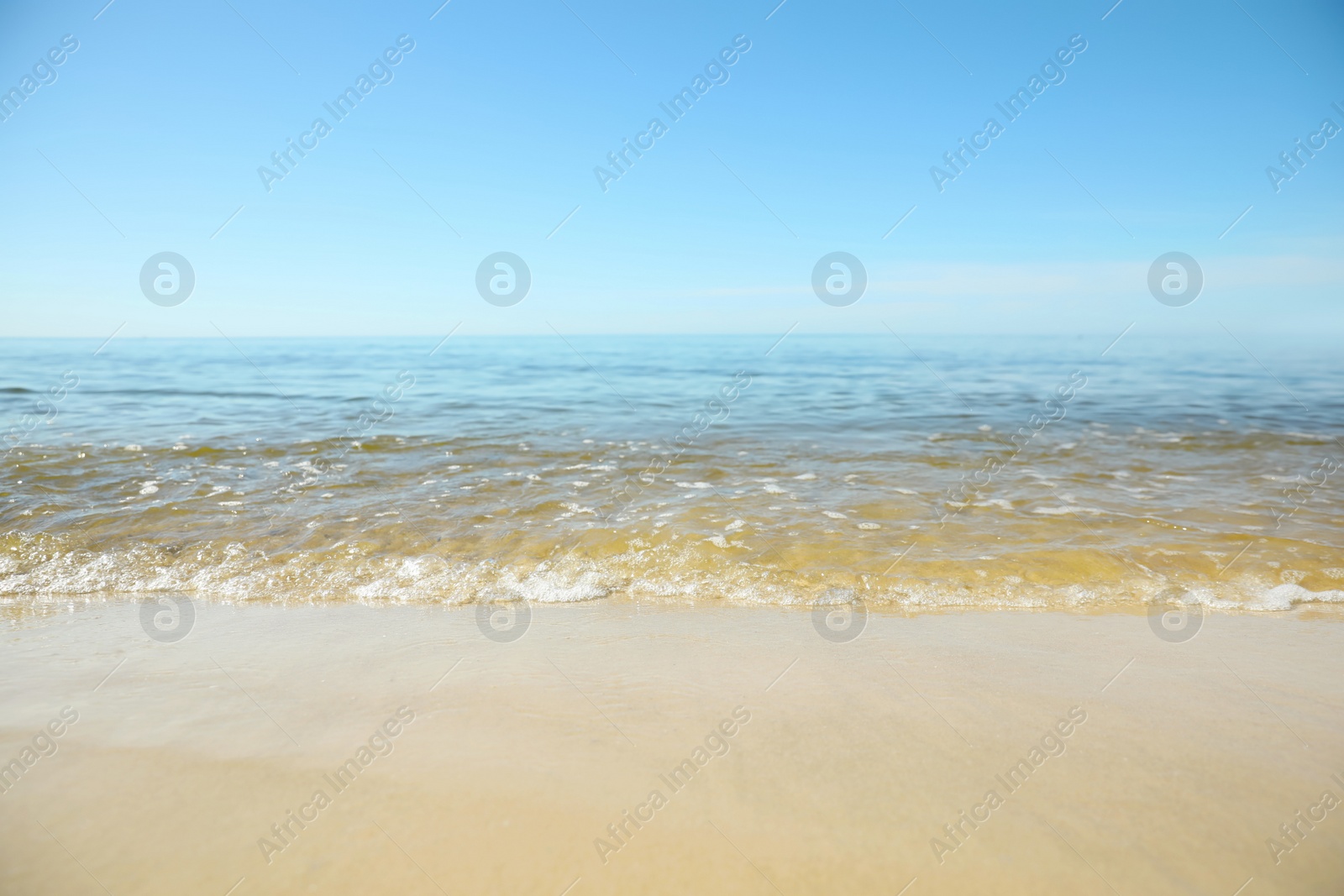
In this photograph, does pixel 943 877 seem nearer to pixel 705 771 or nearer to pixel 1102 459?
pixel 705 771

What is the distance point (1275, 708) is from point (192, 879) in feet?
13.9

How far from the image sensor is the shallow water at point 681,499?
470 cm

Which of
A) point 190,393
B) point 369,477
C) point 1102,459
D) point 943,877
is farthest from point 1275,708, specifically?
point 190,393

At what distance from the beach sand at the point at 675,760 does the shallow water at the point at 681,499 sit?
85cm
